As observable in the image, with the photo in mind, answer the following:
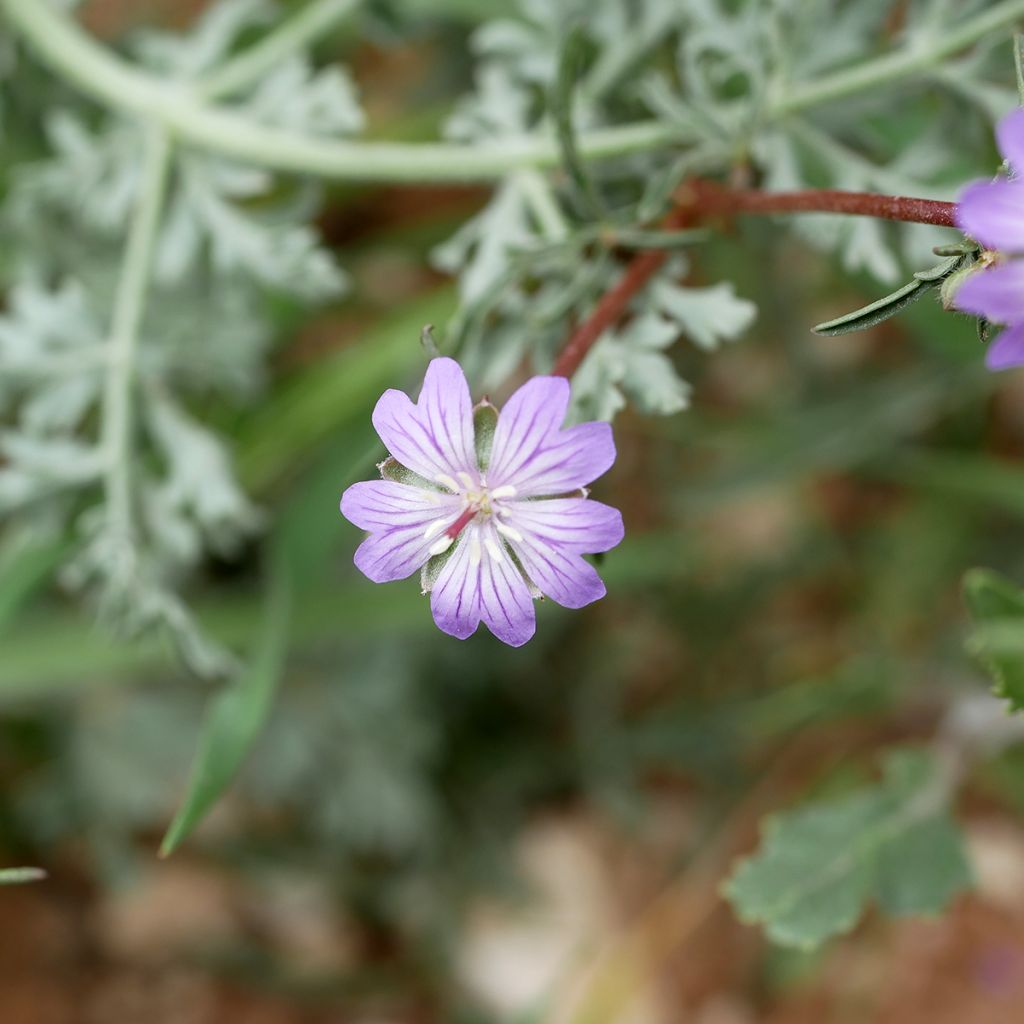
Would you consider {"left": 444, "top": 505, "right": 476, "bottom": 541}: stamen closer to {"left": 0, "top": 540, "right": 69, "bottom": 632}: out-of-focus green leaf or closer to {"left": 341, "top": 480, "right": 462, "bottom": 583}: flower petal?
{"left": 341, "top": 480, "right": 462, "bottom": 583}: flower petal

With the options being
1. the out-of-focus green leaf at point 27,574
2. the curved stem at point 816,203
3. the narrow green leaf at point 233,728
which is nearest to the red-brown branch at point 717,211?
the curved stem at point 816,203

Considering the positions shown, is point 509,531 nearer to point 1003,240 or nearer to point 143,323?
point 1003,240

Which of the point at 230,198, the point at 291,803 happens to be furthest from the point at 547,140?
the point at 291,803

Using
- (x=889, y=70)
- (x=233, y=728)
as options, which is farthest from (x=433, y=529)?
(x=889, y=70)

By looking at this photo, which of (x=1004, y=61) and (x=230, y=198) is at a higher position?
(x=230, y=198)

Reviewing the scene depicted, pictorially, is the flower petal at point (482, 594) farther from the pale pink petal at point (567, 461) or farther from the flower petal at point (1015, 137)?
the flower petal at point (1015, 137)

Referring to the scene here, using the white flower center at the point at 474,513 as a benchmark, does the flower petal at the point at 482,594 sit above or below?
below

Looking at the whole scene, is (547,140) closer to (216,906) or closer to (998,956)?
(998,956)
